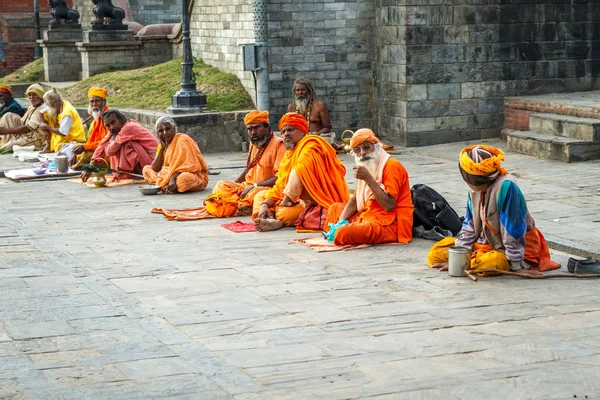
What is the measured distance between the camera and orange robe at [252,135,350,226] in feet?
35.3

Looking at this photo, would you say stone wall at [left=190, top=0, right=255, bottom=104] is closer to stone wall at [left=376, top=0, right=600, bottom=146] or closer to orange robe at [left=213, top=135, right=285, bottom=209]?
stone wall at [left=376, top=0, right=600, bottom=146]

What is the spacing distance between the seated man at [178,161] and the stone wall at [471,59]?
4910 mm

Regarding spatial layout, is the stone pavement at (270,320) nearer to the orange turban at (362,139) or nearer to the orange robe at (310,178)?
the orange robe at (310,178)

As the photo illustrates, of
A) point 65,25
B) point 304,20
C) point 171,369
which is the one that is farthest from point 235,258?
point 65,25

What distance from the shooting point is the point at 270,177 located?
11.8 metres

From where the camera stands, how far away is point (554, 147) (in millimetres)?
14781

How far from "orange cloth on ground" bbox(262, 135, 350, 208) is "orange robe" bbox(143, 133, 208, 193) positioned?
7.96 feet

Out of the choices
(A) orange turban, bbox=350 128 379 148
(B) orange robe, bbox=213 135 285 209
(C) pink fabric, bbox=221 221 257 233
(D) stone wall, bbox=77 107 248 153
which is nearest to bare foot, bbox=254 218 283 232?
(C) pink fabric, bbox=221 221 257 233

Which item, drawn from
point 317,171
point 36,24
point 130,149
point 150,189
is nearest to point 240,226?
point 317,171

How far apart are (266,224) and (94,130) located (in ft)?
17.3

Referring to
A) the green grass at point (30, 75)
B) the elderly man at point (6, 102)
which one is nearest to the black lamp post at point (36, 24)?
the green grass at point (30, 75)

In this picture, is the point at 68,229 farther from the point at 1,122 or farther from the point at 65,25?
the point at 65,25

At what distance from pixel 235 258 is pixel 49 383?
3.52 metres

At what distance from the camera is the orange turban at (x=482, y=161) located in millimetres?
8305
